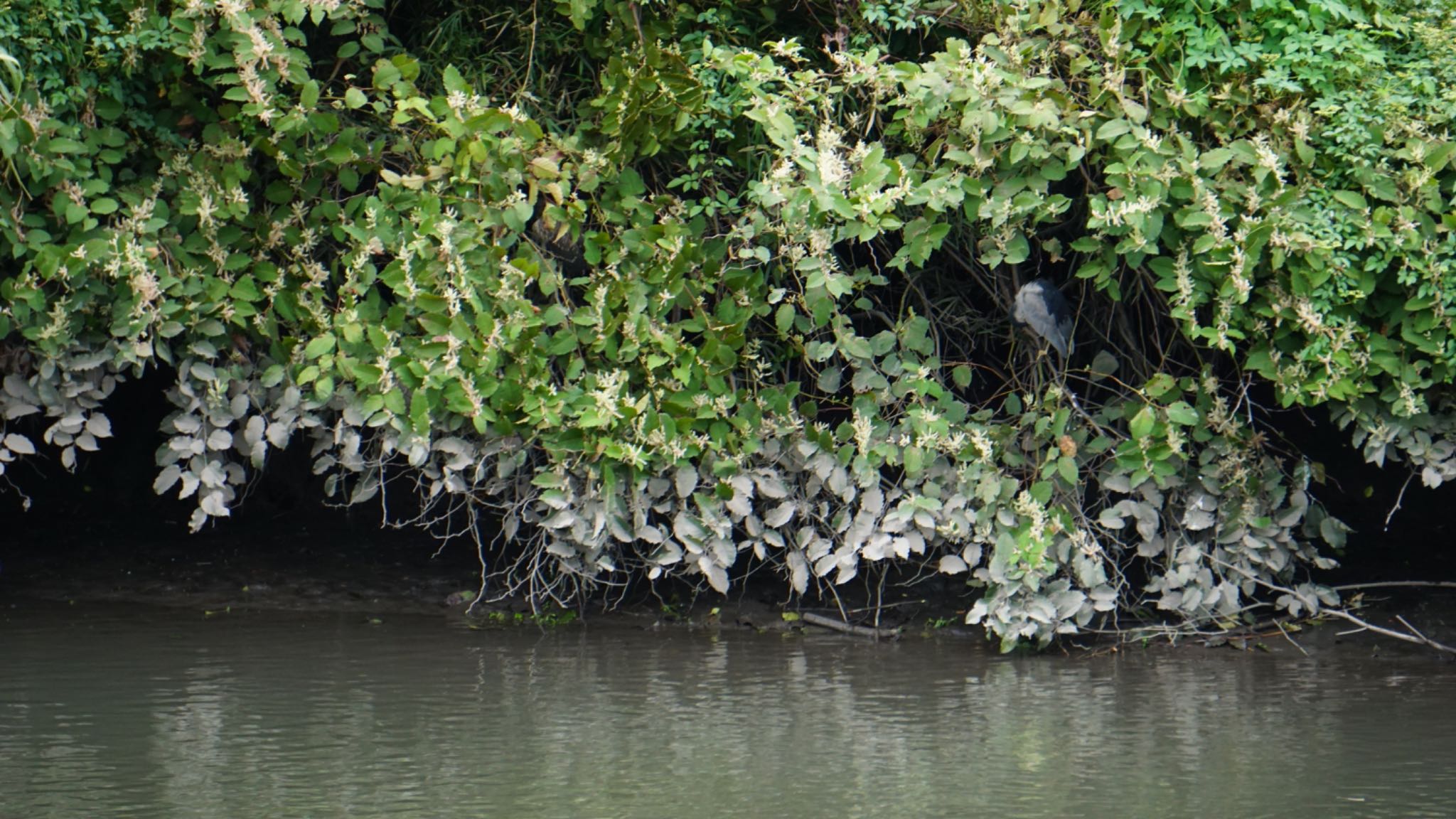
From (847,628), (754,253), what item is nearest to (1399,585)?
(847,628)

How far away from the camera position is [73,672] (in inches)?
222

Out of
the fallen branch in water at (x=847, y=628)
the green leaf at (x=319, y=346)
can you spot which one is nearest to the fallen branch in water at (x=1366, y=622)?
the fallen branch in water at (x=847, y=628)

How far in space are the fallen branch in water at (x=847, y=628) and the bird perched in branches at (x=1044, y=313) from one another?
1290 mm

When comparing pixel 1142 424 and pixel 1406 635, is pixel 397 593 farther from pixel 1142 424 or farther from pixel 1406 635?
pixel 1406 635

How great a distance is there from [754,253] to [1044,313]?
3.56ft

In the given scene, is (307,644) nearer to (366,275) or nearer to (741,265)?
(366,275)

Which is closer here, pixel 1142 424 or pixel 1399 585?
pixel 1142 424

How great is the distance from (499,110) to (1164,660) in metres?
3.03

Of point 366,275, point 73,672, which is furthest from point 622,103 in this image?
point 73,672

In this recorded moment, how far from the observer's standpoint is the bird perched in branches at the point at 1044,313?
19.4ft

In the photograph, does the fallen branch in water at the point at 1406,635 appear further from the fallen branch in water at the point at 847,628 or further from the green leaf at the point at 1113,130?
the green leaf at the point at 1113,130

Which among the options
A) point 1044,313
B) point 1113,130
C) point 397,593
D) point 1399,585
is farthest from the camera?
point 397,593

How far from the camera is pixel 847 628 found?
643 cm

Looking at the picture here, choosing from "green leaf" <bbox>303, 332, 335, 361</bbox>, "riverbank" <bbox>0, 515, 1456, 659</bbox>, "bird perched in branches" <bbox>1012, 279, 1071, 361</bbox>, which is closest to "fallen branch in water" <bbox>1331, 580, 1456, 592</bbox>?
"riverbank" <bbox>0, 515, 1456, 659</bbox>
